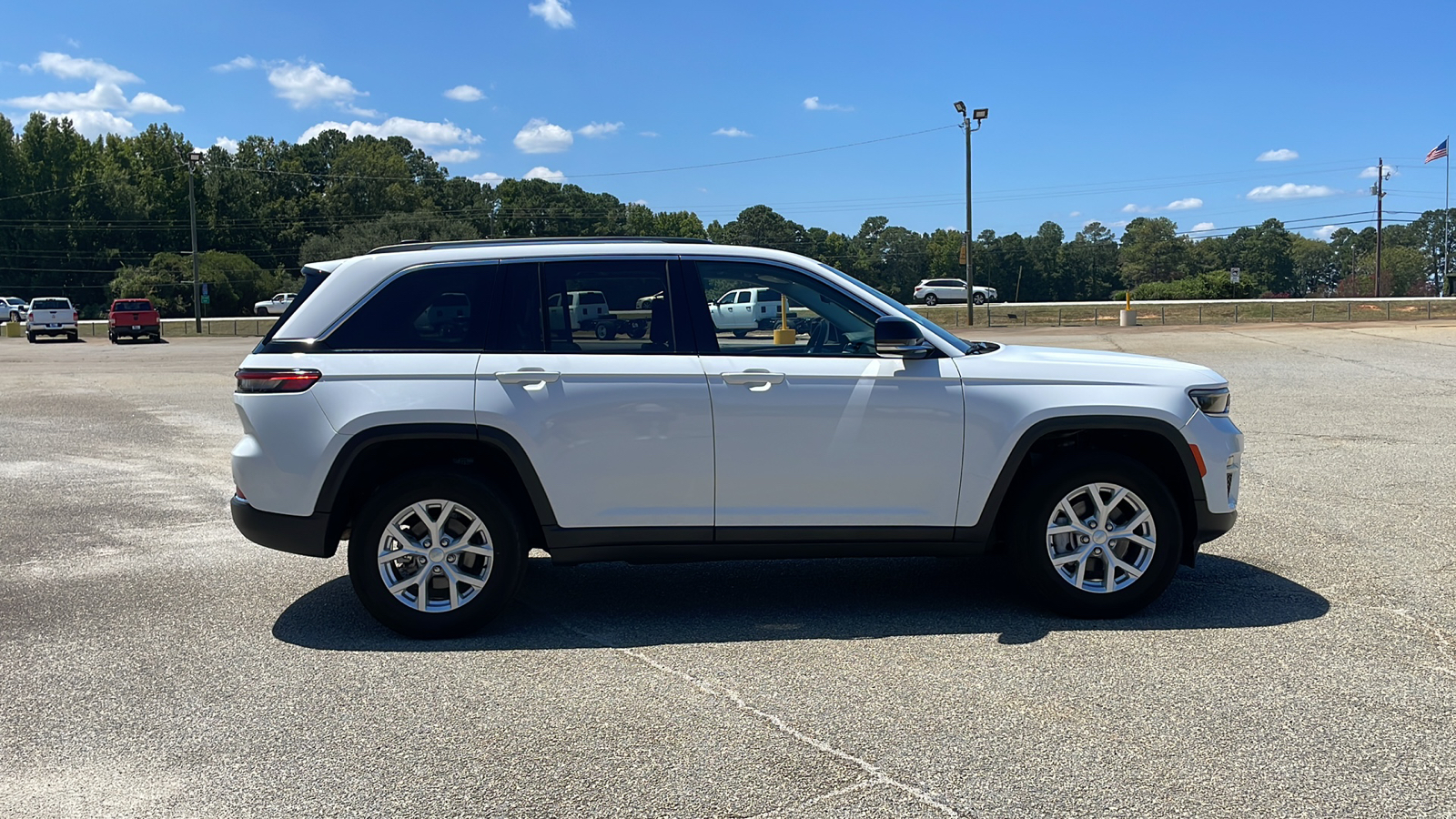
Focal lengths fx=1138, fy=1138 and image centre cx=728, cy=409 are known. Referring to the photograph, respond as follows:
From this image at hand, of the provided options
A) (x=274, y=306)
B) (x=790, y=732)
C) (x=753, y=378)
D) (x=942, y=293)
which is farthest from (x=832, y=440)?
(x=274, y=306)

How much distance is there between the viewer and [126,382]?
21.2 m

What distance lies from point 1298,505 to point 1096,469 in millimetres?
3691

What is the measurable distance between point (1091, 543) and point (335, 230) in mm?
122963

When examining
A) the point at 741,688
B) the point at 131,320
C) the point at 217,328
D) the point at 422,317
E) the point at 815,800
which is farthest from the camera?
the point at 217,328

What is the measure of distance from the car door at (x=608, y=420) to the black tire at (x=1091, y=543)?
150 cm

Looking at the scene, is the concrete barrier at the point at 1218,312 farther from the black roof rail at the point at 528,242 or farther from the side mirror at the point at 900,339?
the black roof rail at the point at 528,242

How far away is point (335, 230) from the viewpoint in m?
119

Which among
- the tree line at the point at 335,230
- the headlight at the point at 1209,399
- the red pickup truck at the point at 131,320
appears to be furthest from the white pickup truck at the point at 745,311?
the tree line at the point at 335,230

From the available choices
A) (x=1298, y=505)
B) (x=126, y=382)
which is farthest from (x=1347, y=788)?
(x=126, y=382)

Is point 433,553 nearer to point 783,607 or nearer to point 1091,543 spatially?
point 783,607

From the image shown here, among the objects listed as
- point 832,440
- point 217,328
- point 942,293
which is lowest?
point 832,440

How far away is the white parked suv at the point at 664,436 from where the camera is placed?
5148 mm

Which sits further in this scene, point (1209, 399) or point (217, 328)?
point (217, 328)

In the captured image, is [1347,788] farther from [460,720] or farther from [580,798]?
[460,720]
